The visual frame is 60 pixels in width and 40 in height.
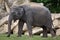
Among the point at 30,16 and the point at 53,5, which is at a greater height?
the point at 30,16

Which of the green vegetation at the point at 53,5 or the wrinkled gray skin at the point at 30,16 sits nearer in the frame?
the wrinkled gray skin at the point at 30,16

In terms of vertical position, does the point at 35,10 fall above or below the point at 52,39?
above

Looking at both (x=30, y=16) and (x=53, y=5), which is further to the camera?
(x=53, y=5)

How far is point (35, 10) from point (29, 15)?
14.3 inches

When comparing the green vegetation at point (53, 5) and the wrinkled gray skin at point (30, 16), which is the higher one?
the wrinkled gray skin at point (30, 16)

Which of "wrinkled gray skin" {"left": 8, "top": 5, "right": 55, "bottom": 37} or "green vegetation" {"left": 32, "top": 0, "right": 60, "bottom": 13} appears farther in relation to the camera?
"green vegetation" {"left": 32, "top": 0, "right": 60, "bottom": 13}

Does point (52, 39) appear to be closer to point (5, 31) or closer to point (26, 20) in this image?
point (26, 20)

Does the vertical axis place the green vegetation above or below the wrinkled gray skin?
below

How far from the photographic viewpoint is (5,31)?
16.6 metres

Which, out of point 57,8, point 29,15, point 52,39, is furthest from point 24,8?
point 57,8

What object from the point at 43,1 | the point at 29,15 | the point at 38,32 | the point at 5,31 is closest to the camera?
the point at 29,15

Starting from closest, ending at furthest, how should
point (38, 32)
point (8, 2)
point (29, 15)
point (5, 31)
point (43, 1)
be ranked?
point (29, 15) < point (38, 32) < point (5, 31) < point (43, 1) < point (8, 2)

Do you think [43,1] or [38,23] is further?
[43,1]

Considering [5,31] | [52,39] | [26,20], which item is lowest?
[5,31]
